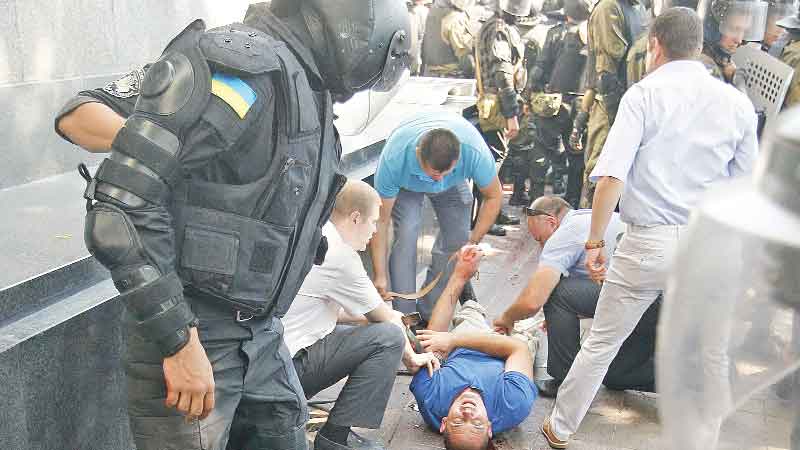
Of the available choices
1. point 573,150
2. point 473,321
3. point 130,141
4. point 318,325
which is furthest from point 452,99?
point 130,141

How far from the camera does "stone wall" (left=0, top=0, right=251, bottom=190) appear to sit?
394cm

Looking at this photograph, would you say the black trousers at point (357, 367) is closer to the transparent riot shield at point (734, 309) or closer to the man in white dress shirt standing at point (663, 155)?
the man in white dress shirt standing at point (663, 155)

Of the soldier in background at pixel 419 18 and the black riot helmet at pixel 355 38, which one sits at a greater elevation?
the black riot helmet at pixel 355 38

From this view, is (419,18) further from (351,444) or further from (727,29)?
(351,444)

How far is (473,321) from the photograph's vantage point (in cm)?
462

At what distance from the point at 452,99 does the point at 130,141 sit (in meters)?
5.70

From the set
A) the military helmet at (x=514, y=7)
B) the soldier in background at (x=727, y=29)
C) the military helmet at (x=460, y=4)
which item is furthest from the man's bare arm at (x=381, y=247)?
the military helmet at (x=460, y=4)

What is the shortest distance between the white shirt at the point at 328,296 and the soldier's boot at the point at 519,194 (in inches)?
194

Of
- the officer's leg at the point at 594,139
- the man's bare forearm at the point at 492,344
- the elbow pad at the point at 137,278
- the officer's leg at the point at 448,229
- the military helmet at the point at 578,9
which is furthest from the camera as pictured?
the military helmet at the point at 578,9

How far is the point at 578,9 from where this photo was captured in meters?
8.20

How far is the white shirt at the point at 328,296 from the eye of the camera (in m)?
3.63

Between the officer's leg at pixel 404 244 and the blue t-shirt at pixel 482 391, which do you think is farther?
the officer's leg at pixel 404 244

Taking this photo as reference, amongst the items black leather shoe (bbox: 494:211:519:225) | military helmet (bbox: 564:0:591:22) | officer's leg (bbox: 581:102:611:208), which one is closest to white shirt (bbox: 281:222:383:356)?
officer's leg (bbox: 581:102:611:208)

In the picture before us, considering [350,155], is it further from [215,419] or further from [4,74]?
[215,419]
